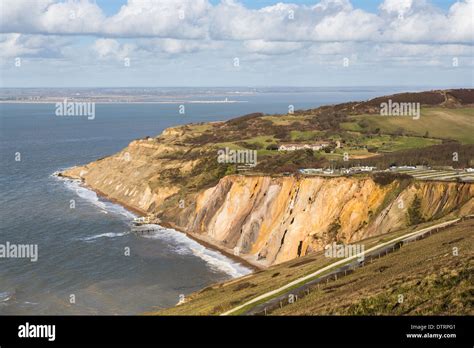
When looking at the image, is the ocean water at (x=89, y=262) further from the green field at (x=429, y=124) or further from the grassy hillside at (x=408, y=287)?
the green field at (x=429, y=124)

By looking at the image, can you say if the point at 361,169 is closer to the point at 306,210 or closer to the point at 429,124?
the point at 306,210

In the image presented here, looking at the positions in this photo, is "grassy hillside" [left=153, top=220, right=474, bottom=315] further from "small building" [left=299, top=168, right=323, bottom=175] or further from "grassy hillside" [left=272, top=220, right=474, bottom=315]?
"small building" [left=299, top=168, right=323, bottom=175]

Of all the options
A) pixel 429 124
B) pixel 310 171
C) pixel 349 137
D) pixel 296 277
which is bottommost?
pixel 296 277

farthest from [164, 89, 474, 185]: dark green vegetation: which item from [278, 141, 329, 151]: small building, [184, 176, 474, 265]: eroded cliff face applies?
[184, 176, 474, 265]: eroded cliff face

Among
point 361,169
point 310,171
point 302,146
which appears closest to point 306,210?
point 310,171

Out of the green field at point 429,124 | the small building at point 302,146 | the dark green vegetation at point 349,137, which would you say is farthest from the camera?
the green field at point 429,124

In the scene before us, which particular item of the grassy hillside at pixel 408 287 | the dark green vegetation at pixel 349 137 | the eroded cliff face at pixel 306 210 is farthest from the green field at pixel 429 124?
the grassy hillside at pixel 408 287

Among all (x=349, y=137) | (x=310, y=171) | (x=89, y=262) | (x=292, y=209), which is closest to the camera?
(x=89, y=262)
